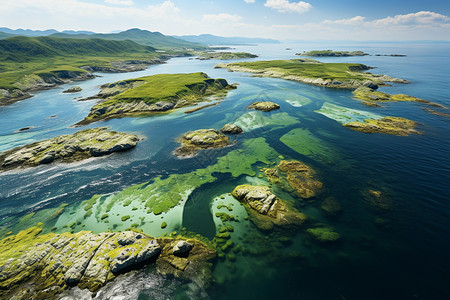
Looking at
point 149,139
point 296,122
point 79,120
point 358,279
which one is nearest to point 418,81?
point 296,122

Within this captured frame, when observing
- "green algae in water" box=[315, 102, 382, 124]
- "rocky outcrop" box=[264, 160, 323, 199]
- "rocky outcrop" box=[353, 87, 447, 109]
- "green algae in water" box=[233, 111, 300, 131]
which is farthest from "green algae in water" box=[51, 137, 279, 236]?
"rocky outcrop" box=[353, 87, 447, 109]

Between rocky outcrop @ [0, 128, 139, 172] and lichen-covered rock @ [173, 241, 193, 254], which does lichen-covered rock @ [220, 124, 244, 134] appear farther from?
lichen-covered rock @ [173, 241, 193, 254]

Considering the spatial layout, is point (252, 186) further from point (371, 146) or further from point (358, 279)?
point (371, 146)

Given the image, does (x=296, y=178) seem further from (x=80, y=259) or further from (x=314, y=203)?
(x=80, y=259)

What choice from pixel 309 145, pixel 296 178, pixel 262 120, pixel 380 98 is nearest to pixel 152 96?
pixel 262 120

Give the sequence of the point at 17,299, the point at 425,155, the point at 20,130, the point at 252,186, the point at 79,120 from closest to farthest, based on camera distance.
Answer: the point at 17,299 → the point at 252,186 → the point at 425,155 → the point at 20,130 → the point at 79,120

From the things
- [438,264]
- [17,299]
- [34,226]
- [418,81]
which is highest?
[418,81]

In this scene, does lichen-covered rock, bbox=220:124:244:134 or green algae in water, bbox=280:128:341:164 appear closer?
green algae in water, bbox=280:128:341:164
